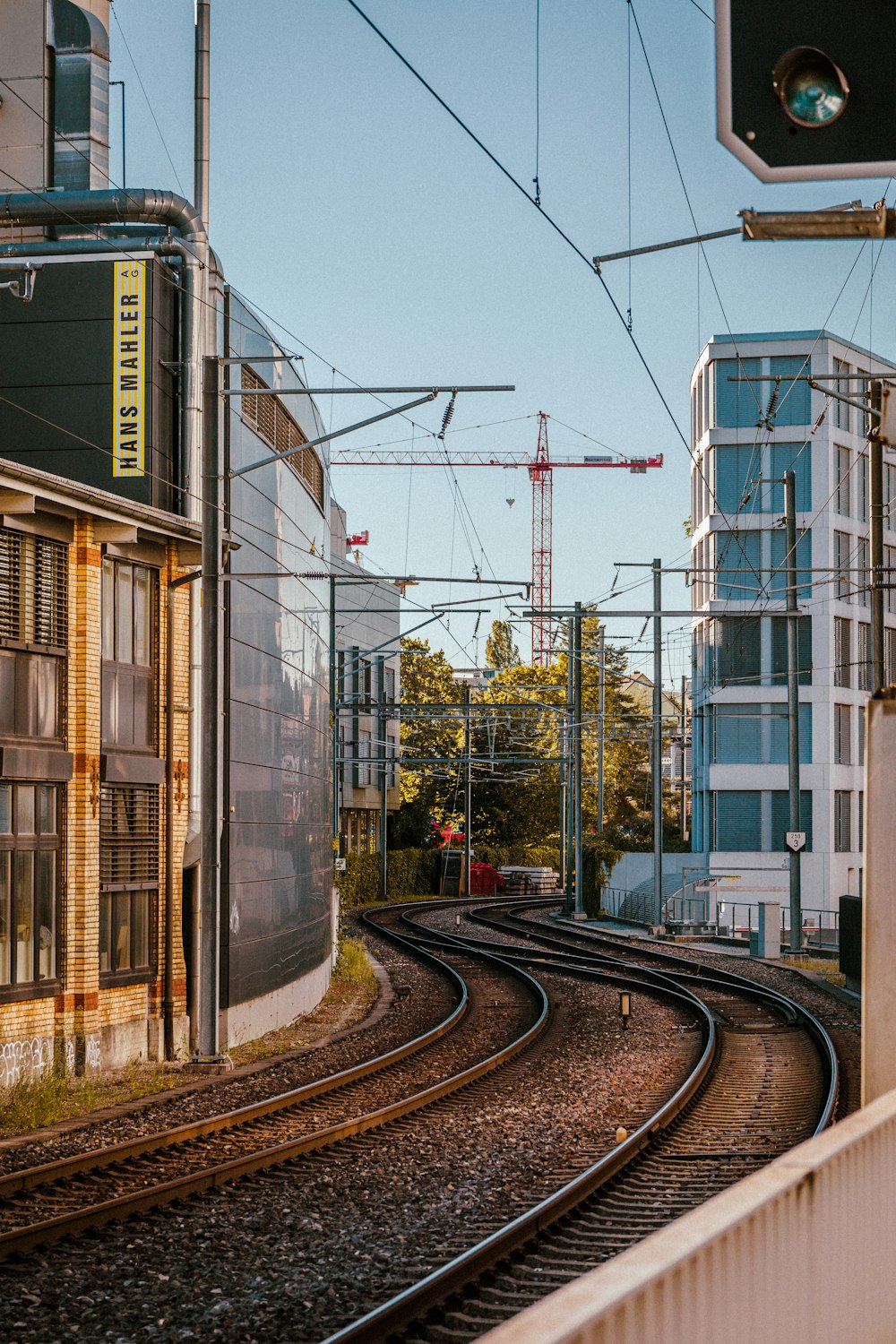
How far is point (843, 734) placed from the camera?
54562mm

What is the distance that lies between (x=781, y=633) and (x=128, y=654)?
130 ft

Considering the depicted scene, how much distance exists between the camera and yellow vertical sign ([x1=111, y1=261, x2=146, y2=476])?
19422mm

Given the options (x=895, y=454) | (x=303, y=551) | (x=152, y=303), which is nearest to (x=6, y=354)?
(x=152, y=303)

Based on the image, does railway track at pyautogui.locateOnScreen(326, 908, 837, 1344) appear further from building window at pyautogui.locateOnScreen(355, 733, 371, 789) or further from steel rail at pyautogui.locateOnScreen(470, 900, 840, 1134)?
building window at pyautogui.locateOnScreen(355, 733, 371, 789)

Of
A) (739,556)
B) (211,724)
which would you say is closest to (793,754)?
(211,724)

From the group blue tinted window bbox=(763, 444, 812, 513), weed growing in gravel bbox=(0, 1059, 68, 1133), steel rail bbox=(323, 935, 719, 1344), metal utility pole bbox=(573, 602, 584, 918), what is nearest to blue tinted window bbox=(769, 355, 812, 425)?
blue tinted window bbox=(763, 444, 812, 513)

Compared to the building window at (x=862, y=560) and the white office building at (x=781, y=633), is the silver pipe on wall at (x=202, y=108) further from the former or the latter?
the building window at (x=862, y=560)

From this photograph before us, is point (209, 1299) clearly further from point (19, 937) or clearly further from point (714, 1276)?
point (19, 937)

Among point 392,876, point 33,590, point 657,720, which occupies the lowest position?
point 392,876

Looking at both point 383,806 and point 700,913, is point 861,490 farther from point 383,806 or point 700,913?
point 383,806

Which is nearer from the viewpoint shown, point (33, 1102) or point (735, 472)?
point (33, 1102)

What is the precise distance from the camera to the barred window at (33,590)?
16.1 metres

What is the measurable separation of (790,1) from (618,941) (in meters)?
36.0

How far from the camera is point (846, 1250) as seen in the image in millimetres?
5062
